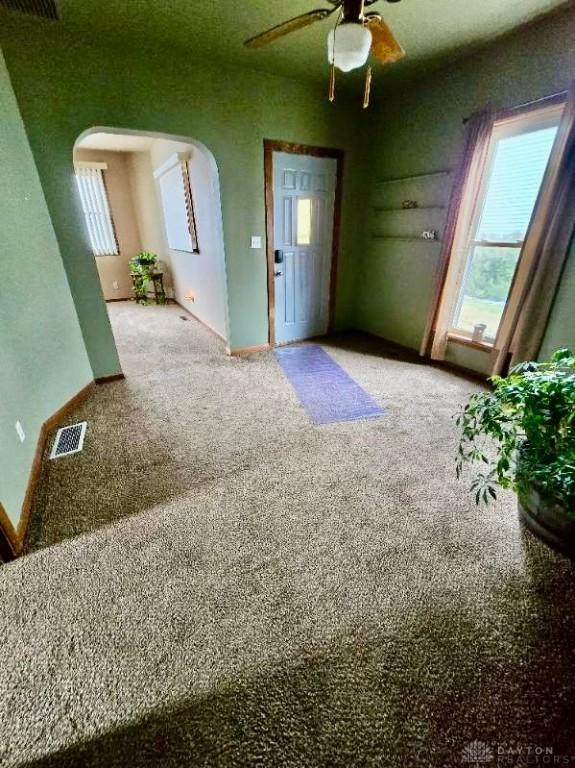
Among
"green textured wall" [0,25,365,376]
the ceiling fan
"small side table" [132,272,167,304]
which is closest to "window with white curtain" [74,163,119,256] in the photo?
"small side table" [132,272,167,304]

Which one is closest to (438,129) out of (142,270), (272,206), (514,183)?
(514,183)

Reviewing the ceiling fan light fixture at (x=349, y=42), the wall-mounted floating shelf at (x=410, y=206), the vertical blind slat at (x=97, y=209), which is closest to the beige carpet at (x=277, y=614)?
the ceiling fan light fixture at (x=349, y=42)

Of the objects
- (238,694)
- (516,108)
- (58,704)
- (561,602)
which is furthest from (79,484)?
(516,108)

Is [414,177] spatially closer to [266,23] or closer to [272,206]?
[272,206]

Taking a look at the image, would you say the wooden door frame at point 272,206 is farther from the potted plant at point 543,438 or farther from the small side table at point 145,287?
the small side table at point 145,287

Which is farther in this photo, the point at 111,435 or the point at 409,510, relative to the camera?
the point at 111,435

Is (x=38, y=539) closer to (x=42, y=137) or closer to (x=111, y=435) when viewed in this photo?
(x=111, y=435)

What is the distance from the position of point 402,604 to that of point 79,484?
1822 millimetres

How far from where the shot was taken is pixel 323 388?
9.94 ft

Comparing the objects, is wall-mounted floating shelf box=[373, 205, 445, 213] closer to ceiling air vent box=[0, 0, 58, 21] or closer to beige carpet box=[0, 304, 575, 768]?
beige carpet box=[0, 304, 575, 768]

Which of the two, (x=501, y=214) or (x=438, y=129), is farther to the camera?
(x=438, y=129)

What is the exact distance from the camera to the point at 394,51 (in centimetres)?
175

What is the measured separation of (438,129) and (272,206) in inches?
68.3

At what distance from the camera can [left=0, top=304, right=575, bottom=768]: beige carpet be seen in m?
0.95
